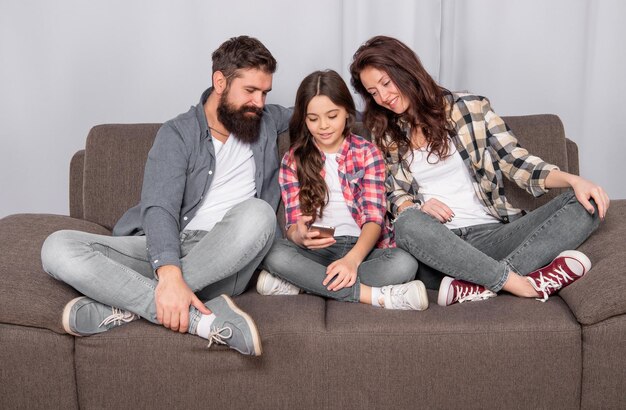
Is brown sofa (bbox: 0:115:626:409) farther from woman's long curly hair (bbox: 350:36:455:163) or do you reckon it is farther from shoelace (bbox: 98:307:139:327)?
woman's long curly hair (bbox: 350:36:455:163)

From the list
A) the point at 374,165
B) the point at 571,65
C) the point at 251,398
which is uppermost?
the point at 571,65

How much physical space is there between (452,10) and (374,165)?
1.04 metres

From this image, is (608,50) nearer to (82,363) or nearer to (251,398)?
(251,398)

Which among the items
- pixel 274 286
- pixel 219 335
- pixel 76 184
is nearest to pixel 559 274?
pixel 274 286

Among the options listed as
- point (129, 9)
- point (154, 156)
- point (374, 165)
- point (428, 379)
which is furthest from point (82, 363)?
point (129, 9)

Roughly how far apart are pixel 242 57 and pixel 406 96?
530 mm

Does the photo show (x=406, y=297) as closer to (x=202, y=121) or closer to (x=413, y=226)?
(x=413, y=226)

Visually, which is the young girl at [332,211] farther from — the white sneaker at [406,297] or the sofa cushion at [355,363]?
the sofa cushion at [355,363]

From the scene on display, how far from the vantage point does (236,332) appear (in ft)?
6.26

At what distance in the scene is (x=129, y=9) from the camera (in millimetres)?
3102

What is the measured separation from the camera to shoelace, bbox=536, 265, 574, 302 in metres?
2.07

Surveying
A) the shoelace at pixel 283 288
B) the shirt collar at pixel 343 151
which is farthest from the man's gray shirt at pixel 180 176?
the shoelace at pixel 283 288

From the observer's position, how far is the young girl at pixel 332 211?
2.16 metres

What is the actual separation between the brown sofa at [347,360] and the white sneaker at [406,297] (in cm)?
Answer: 4
